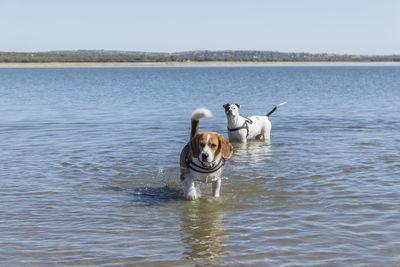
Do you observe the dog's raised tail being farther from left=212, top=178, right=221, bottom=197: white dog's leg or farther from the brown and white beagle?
left=212, top=178, right=221, bottom=197: white dog's leg

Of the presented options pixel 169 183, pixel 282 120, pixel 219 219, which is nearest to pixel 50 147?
pixel 169 183

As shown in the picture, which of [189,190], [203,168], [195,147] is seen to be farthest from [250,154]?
[195,147]

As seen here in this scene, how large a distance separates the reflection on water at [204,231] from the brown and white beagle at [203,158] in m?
0.35

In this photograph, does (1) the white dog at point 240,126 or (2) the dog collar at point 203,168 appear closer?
(2) the dog collar at point 203,168

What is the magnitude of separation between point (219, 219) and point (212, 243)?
108 cm

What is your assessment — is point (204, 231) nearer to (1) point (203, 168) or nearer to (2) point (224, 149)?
(1) point (203, 168)

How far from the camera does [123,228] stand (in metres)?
6.83

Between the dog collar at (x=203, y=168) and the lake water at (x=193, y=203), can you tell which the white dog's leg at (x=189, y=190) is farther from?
the dog collar at (x=203, y=168)

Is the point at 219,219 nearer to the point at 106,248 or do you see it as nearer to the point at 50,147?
the point at 106,248

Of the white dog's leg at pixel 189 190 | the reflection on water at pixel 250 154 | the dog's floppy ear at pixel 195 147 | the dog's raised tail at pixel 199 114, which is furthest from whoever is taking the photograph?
the reflection on water at pixel 250 154

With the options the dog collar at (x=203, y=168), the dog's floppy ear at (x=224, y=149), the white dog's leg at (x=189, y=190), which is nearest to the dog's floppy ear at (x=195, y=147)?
the dog collar at (x=203, y=168)

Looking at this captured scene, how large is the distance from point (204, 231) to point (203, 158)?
4.03ft

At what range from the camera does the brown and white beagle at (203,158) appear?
297 inches

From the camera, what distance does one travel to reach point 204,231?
6.71 m
